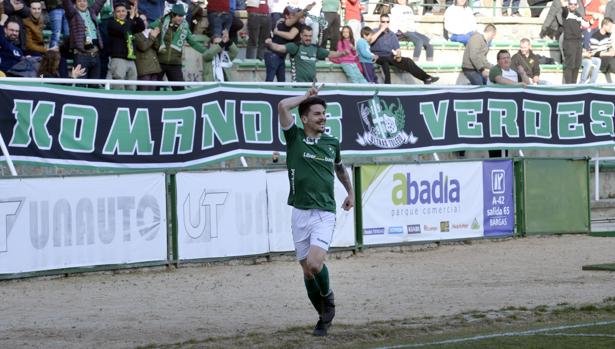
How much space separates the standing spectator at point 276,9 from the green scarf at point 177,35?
116 inches

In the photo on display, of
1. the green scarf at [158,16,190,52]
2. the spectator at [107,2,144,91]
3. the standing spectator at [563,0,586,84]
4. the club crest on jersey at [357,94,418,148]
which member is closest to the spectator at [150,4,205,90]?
the green scarf at [158,16,190,52]

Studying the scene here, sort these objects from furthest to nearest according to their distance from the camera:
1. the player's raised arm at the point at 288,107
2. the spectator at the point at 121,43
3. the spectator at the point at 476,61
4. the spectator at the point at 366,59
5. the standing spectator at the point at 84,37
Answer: the spectator at the point at 476,61, the spectator at the point at 366,59, the spectator at the point at 121,43, the standing spectator at the point at 84,37, the player's raised arm at the point at 288,107

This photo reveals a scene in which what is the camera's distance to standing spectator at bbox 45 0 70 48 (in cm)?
1852

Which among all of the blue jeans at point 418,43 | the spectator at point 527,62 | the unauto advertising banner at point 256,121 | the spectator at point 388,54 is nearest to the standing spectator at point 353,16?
the spectator at point 388,54

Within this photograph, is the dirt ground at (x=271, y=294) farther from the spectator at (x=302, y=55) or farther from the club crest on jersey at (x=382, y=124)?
the spectator at (x=302, y=55)

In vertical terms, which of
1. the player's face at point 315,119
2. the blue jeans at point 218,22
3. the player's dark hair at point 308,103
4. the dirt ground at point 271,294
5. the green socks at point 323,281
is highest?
the blue jeans at point 218,22

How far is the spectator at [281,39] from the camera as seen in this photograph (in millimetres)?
20844

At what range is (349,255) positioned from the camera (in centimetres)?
1884

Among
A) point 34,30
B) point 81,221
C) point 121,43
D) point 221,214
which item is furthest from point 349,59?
point 81,221

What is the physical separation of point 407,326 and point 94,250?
594cm

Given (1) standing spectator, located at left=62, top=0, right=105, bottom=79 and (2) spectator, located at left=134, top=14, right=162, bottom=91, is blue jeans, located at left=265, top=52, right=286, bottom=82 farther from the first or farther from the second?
(1) standing spectator, located at left=62, top=0, right=105, bottom=79

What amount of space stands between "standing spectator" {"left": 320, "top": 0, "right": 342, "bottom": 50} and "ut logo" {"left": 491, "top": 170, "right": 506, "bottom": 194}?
4.25 metres

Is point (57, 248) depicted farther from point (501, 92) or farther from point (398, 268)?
point (501, 92)

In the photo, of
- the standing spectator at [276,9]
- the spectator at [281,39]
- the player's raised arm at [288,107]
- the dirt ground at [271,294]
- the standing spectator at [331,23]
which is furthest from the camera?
the standing spectator at [331,23]
